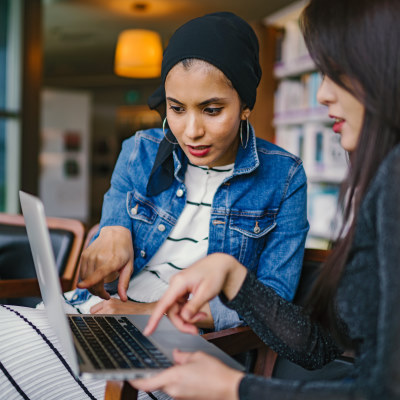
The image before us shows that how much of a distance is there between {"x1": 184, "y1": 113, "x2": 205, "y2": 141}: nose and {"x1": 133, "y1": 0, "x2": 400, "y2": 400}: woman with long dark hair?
354 millimetres

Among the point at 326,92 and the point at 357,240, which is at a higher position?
the point at 326,92

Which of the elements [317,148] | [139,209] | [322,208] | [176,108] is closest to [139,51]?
[317,148]

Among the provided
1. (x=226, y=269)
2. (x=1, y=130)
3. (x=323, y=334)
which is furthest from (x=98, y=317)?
(x=1, y=130)

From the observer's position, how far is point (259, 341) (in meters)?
1.16

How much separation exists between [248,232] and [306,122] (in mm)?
2398

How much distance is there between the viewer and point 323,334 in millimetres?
1041

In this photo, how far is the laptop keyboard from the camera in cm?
76

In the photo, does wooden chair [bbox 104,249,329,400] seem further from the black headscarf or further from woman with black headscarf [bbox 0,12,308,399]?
the black headscarf

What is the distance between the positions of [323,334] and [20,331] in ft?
2.03

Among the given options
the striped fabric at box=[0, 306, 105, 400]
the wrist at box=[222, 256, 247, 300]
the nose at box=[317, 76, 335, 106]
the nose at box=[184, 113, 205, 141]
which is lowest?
the striped fabric at box=[0, 306, 105, 400]

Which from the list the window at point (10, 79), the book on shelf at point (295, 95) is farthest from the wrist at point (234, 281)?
the window at point (10, 79)

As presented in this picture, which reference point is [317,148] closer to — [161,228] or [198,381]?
[161,228]

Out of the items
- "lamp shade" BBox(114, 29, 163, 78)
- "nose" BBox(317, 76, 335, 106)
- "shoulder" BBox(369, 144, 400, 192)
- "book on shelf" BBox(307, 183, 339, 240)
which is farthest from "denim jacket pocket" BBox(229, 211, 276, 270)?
"lamp shade" BBox(114, 29, 163, 78)

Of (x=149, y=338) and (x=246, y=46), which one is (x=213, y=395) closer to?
(x=149, y=338)
